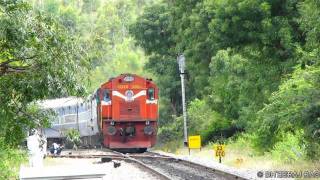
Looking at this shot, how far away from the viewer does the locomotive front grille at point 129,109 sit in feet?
90.0

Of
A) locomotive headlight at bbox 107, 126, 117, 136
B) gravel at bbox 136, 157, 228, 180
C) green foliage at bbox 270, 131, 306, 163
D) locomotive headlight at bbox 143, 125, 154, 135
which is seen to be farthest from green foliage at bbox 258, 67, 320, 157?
locomotive headlight at bbox 107, 126, 117, 136

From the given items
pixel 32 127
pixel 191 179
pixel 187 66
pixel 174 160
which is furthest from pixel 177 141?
pixel 32 127

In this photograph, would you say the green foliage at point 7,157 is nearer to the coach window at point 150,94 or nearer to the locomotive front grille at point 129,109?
the locomotive front grille at point 129,109

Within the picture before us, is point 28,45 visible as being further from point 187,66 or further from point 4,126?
point 187,66

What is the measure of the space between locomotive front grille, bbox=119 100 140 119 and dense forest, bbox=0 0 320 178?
12.8 feet

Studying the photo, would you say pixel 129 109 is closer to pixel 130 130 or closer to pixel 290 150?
pixel 130 130

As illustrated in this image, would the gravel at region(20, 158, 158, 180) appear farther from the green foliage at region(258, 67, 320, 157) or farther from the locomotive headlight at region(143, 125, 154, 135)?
the locomotive headlight at region(143, 125, 154, 135)

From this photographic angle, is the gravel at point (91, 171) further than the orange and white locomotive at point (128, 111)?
No

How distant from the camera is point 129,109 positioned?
90.4 feet

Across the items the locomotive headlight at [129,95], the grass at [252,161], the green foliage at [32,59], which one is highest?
the locomotive headlight at [129,95]

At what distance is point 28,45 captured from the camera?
805 cm

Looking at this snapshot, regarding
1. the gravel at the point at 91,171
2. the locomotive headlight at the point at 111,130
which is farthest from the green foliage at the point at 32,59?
the locomotive headlight at the point at 111,130

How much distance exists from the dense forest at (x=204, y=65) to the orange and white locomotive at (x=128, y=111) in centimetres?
308

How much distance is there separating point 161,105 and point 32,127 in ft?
121
